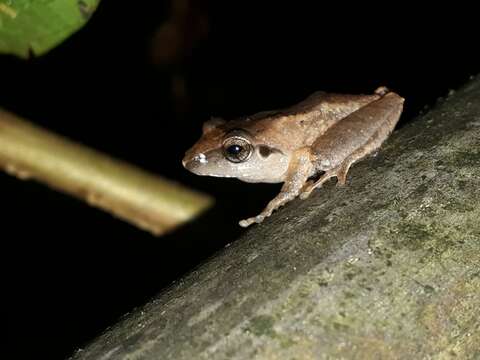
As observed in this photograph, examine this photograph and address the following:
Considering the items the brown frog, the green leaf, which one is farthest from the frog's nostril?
the green leaf

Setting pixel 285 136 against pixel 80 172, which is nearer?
pixel 285 136

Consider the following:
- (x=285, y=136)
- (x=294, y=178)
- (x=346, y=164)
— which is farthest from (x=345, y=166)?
(x=285, y=136)

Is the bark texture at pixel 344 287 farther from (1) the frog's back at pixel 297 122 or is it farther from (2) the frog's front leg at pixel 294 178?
(1) the frog's back at pixel 297 122

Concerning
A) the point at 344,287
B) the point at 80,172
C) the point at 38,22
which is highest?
the point at 38,22

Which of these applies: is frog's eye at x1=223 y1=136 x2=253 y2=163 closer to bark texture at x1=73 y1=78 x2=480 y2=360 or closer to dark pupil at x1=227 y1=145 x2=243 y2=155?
dark pupil at x1=227 y1=145 x2=243 y2=155

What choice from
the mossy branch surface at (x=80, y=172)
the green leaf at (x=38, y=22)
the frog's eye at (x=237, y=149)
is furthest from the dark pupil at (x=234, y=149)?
the green leaf at (x=38, y=22)

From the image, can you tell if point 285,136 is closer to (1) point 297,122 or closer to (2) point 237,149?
(1) point 297,122
